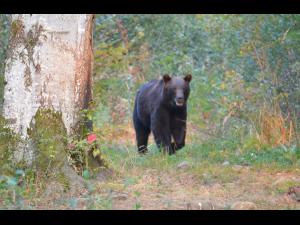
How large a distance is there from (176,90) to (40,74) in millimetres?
5082

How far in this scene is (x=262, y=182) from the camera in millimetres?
7840

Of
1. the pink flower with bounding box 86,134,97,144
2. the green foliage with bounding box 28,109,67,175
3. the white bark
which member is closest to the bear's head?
the pink flower with bounding box 86,134,97,144

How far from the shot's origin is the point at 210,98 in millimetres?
14547

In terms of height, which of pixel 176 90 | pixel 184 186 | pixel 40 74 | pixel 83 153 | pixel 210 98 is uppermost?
pixel 40 74

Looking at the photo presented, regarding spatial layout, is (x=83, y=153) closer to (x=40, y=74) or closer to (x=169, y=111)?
(x=40, y=74)

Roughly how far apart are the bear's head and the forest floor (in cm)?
212

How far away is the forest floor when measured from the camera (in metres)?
6.38

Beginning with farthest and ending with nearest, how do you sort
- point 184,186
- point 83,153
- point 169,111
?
point 169,111 < point 184,186 < point 83,153

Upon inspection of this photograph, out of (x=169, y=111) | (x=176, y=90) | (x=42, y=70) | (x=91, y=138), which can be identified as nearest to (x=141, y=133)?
(x=169, y=111)

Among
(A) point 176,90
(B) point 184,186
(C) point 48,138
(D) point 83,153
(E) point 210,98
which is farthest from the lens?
(E) point 210,98

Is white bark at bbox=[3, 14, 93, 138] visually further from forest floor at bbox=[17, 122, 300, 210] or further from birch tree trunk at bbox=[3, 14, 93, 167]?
forest floor at bbox=[17, 122, 300, 210]

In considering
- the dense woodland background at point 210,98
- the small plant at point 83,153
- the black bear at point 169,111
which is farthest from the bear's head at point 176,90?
the small plant at point 83,153

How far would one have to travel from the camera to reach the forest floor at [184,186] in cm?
638
